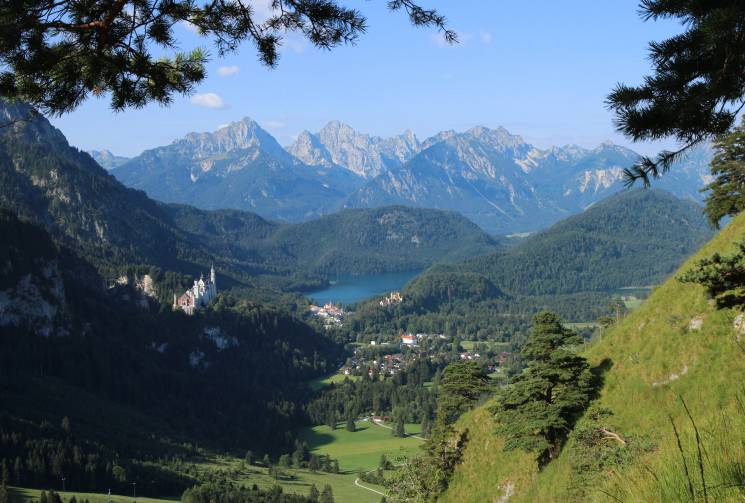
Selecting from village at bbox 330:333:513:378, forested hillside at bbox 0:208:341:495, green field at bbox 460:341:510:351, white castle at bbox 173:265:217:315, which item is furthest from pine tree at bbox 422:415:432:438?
white castle at bbox 173:265:217:315

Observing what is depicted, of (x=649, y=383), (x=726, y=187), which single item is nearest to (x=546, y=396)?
(x=649, y=383)

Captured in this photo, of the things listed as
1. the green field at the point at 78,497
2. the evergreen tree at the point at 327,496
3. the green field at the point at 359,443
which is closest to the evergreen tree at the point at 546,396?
the evergreen tree at the point at 327,496

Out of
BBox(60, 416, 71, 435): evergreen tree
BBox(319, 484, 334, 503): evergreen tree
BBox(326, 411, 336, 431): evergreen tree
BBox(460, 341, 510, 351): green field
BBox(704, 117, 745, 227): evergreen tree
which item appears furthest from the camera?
BBox(460, 341, 510, 351): green field

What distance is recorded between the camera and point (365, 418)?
12625 cm

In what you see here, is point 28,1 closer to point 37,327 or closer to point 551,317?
point 551,317

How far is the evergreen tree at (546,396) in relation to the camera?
2981cm

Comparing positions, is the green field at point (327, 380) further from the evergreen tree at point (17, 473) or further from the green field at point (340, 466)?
the evergreen tree at point (17, 473)

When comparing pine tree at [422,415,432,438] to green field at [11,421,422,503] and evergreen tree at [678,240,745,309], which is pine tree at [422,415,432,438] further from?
evergreen tree at [678,240,745,309]

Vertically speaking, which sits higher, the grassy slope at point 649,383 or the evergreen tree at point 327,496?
the grassy slope at point 649,383

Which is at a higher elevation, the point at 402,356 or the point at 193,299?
the point at 193,299

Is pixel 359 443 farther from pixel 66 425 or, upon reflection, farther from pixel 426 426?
pixel 66 425

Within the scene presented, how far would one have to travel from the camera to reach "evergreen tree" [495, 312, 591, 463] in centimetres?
2981

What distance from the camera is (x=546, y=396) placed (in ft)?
103

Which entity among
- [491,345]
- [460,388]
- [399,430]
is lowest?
[399,430]
